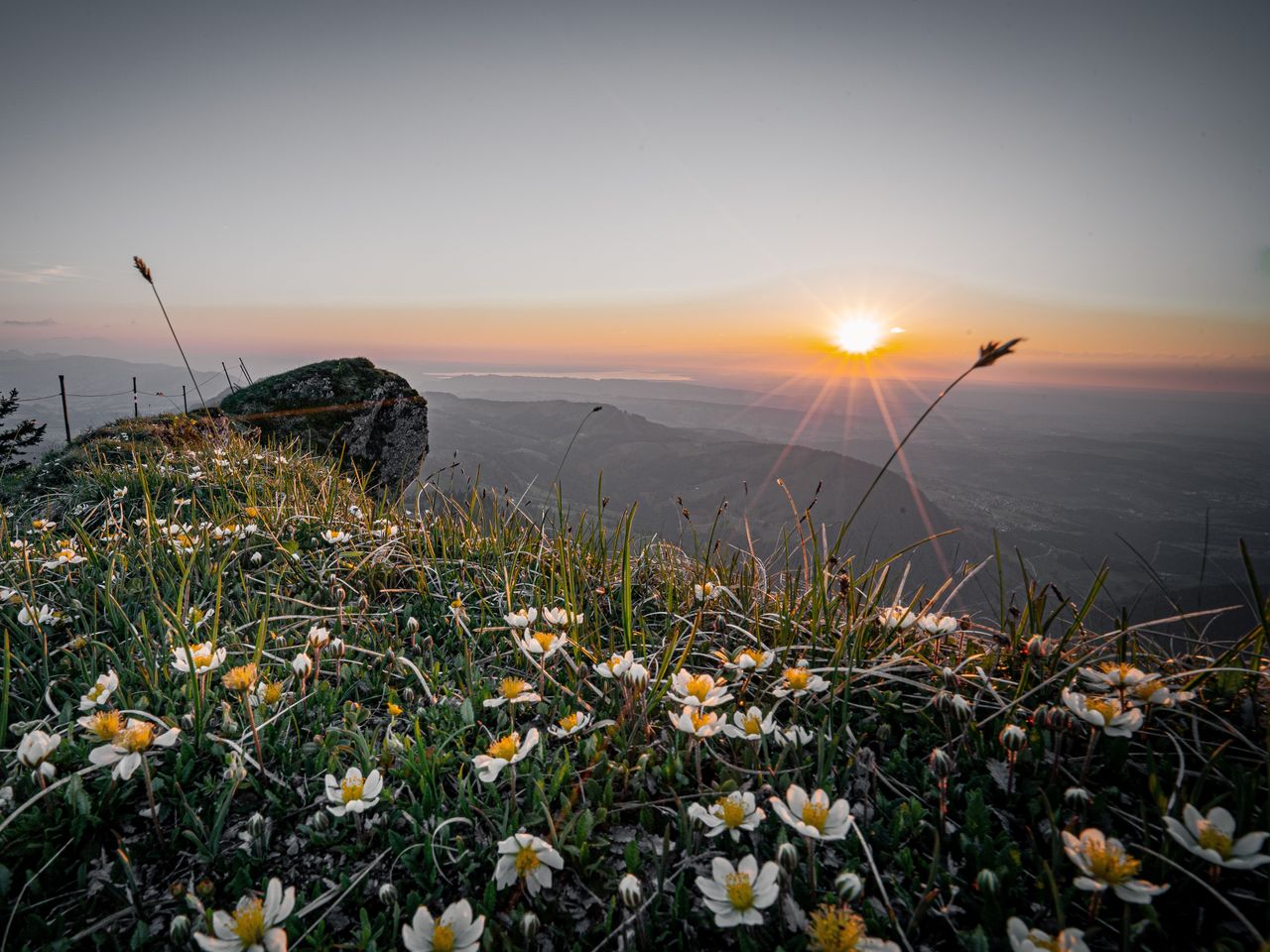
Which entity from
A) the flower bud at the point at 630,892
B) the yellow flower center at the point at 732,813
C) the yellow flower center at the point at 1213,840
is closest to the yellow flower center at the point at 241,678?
the flower bud at the point at 630,892

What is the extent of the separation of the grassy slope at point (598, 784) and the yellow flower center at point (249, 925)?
166mm

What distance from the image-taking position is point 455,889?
1.56 meters

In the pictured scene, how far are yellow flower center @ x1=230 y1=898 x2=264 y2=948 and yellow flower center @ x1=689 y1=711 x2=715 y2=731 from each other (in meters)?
1.11

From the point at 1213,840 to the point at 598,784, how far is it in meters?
1.53

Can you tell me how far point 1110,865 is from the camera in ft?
4.07

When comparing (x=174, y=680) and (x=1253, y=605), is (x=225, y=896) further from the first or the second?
(x=1253, y=605)

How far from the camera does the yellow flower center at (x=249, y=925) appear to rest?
3.92 feet

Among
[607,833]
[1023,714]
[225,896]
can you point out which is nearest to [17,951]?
[225,896]

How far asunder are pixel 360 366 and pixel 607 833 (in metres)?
11.6

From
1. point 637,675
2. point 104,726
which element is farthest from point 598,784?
point 104,726

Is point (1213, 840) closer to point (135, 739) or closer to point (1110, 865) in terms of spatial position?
point (1110, 865)

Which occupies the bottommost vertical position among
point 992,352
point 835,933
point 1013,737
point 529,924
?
point 529,924

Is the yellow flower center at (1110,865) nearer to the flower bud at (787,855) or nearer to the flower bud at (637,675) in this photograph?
the flower bud at (787,855)

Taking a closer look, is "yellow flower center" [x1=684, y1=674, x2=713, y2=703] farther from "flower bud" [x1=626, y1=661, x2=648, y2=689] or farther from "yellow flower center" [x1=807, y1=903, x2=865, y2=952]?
"yellow flower center" [x1=807, y1=903, x2=865, y2=952]
